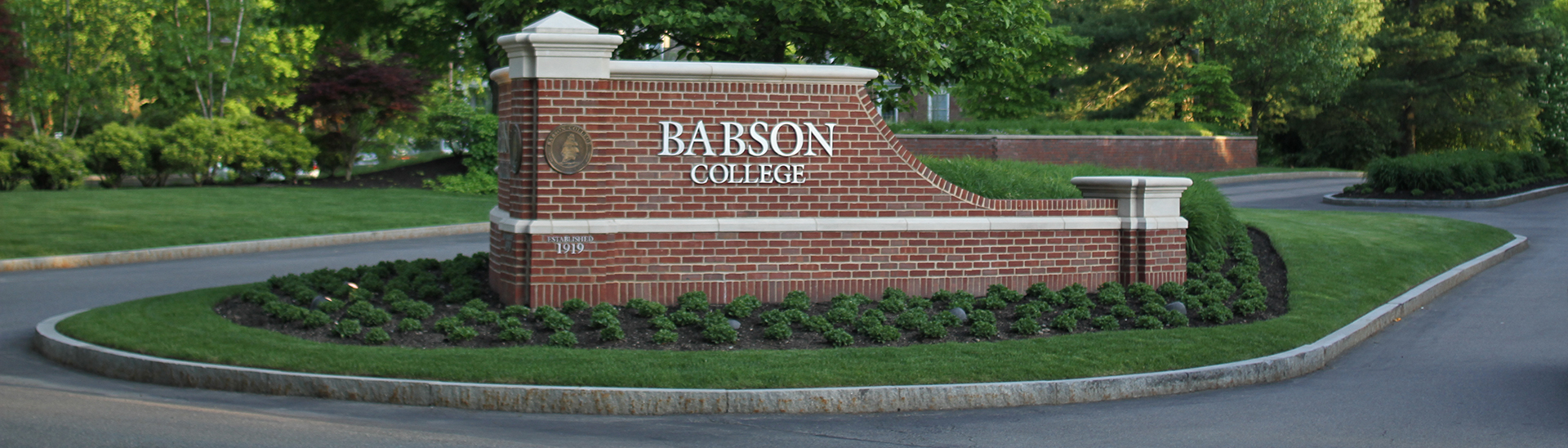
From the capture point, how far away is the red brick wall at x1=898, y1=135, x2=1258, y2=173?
3191 centimetres

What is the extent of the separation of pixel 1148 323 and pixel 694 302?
3.49 m

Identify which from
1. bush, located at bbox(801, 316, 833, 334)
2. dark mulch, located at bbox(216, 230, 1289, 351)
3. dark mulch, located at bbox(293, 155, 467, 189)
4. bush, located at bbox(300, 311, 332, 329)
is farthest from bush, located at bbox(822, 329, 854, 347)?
dark mulch, located at bbox(293, 155, 467, 189)

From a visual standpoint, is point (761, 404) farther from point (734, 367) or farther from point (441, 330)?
point (441, 330)

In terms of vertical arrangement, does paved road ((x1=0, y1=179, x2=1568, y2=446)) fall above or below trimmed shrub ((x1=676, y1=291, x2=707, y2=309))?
below

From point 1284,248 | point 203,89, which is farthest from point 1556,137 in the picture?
point 203,89

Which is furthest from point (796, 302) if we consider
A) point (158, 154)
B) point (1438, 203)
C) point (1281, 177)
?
point (1281, 177)

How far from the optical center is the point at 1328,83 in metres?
37.2

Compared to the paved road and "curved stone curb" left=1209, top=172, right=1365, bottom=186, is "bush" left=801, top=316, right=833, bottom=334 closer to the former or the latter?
the paved road

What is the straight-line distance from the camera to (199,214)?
18078mm

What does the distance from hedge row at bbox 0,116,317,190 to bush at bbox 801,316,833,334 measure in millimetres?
20488

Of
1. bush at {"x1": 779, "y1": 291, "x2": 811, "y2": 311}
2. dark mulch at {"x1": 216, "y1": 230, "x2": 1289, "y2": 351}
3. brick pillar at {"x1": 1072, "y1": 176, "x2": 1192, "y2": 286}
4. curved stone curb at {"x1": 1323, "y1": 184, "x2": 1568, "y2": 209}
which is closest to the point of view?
Answer: dark mulch at {"x1": 216, "y1": 230, "x2": 1289, "y2": 351}

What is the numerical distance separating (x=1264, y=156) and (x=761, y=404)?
4283 cm

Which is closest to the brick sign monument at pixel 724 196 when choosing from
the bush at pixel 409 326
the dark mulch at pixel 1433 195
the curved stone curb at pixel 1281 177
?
the bush at pixel 409 326

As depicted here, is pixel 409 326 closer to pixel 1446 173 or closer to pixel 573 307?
pixel 573 307
